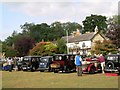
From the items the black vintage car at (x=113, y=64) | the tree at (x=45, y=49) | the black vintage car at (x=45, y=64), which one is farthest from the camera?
the tree at (x=45, y=49)

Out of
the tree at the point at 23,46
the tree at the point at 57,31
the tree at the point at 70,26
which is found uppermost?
the tree at the point at 70,26

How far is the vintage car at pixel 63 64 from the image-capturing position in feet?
104

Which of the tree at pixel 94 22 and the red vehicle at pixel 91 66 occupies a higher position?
the tree at pixel 94 22

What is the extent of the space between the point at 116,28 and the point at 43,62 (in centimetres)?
2698

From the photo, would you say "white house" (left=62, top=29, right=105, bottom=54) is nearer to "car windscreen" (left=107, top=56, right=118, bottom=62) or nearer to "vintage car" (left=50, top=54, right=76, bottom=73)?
"vintage car" (left=50, top=54, right=76, bottom=73)

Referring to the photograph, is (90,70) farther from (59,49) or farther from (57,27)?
(57,27)

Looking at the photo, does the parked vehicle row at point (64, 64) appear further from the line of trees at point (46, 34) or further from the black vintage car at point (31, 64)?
the line of trees at point (46, 34)

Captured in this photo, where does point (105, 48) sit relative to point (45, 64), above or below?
above

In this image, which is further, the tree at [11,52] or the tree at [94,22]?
the tree at [94,22]

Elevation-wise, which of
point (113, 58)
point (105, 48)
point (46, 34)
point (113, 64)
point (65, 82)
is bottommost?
point (65, 82)

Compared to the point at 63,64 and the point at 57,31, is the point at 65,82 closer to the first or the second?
the point at 63,64

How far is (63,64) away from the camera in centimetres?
3188

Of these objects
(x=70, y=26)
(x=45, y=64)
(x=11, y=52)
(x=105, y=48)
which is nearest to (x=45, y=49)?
(x=11, y=52)

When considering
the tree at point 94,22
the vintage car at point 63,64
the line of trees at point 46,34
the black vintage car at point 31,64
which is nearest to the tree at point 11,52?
the line of trees at point 46,34
